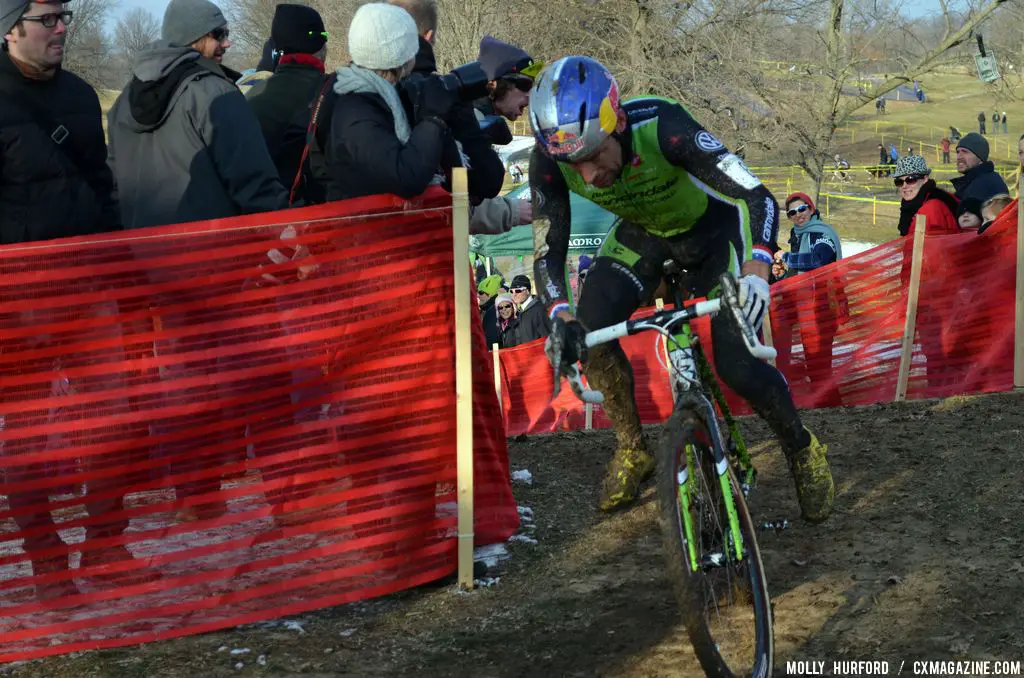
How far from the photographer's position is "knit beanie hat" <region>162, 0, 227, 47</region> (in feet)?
17.9

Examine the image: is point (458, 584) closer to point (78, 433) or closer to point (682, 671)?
point (682, 671)

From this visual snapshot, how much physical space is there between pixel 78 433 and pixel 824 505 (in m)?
3.47

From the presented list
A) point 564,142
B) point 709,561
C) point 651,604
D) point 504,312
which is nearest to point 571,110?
point 564,142

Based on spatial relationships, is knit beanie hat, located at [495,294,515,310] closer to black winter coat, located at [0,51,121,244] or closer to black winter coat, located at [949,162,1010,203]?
black winter coat, located at [949,162,1010,203]

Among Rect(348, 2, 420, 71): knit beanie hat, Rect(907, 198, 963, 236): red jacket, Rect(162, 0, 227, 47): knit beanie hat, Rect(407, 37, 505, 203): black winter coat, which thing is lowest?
Rect(907, 198, 963, 236): red jacket

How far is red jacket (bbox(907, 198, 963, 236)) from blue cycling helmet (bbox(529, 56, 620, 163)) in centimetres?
614

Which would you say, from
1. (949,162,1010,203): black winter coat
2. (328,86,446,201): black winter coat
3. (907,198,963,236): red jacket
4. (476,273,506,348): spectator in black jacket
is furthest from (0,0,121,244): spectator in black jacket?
(476,273,506,348): spectator in black jacket

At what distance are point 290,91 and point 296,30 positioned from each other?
12.9 inches

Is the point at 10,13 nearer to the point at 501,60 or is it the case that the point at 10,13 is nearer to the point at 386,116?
the point at 386,116

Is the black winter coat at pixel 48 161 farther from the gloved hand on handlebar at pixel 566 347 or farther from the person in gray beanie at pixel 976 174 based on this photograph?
the person in gray beanie at pixel 976 174

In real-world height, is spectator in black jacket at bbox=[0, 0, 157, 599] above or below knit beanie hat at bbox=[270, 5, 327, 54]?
below

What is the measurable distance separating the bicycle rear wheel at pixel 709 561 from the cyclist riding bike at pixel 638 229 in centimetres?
55

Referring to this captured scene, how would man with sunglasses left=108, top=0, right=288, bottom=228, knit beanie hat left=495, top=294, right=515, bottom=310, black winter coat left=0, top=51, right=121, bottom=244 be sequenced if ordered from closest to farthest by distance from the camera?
black winter coat left=0, top=51, right=121, bottom=244, man with sunglasses left=108, top=0, right=288, bottom=228, knit beanie hat left=495, top=294, right=515, bottom=310

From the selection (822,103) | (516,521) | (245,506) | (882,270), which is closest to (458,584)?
(516,521)
